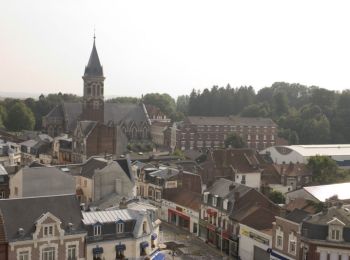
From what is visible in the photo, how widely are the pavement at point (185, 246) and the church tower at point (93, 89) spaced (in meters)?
43.7

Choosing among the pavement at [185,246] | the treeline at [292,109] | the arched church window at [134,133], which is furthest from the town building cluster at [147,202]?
the treeline at [292,109]

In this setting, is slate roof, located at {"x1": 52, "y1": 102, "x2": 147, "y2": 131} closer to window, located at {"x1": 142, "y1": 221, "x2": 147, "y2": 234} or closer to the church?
the church

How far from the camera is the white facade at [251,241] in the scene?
40.9 m

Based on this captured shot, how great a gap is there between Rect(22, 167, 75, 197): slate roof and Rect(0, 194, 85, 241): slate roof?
13.1 meters

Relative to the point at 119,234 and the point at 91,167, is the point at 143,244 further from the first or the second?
the point at 91,167

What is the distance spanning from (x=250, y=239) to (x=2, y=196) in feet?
77.7

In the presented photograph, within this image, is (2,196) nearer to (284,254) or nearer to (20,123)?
(284,254)

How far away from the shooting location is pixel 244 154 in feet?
241

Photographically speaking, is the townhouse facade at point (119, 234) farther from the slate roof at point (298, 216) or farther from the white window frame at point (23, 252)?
the slate roof at point (298, 216)

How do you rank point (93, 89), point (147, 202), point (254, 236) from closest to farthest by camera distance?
point (254, 236) < point (147, 202) < point (93, 89)

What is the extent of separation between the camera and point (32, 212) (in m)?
31.5

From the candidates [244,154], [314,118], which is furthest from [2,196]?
[314,118]

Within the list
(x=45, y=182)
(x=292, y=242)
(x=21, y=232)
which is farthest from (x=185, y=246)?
(x=21, y=232)

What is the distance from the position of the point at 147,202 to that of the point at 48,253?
22.1m
